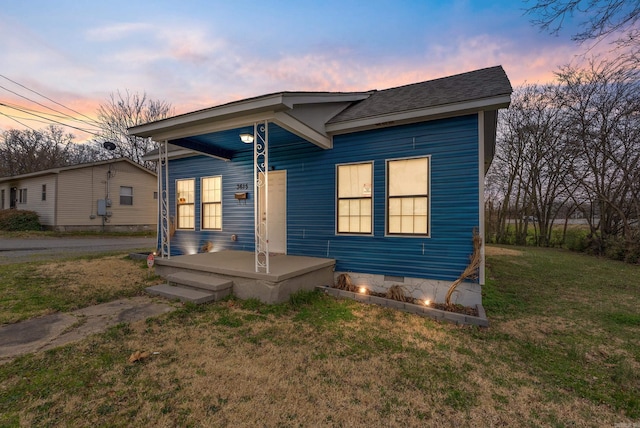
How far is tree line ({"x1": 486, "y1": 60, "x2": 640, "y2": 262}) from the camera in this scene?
1027 centimetres

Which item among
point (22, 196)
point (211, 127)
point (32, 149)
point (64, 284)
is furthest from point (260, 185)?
point (32, 149)

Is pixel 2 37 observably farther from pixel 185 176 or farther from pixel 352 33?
pixel 352 33

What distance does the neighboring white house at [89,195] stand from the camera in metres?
15.8

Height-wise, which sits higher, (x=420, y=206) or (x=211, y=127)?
(x=211, y=127)

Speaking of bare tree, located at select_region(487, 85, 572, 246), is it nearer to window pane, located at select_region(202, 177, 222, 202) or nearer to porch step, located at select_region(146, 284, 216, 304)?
window pane, located at select_region(202, 177, 222, 202)

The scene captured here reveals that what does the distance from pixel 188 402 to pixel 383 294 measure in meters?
3.83

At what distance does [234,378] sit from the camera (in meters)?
2.46

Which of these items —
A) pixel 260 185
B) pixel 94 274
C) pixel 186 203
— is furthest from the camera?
pixel 186 203

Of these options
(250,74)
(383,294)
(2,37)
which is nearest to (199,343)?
(383,294)

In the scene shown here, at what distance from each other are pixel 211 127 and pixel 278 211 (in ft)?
8.19

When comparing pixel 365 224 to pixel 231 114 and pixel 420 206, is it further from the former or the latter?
pixel 231 114

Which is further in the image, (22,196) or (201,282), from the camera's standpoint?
(22,196)

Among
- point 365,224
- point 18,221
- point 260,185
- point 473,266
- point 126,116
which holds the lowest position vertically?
point 473,266

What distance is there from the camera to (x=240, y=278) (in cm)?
472
